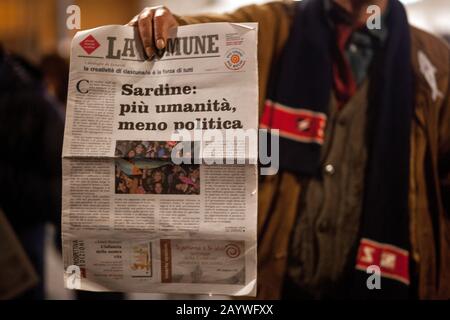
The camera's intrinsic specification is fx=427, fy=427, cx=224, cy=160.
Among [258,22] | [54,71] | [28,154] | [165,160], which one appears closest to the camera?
[165,160]

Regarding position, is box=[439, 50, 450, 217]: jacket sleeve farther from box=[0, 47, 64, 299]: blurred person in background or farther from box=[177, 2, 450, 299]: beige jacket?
box=[0, 47, 64, 299]: blurred person in background

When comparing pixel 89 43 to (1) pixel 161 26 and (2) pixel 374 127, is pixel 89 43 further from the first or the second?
(2) pixel 374 127

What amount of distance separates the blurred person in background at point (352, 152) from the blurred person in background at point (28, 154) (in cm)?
64

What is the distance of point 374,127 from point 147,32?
0.45m

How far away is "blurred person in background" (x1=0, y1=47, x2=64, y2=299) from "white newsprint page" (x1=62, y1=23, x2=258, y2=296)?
1.84ft

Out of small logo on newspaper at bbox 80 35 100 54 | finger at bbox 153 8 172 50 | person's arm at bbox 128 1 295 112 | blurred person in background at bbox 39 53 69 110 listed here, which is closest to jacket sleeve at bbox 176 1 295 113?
person's arm at bbox 128 1 295 112

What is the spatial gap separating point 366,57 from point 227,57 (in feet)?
1.12

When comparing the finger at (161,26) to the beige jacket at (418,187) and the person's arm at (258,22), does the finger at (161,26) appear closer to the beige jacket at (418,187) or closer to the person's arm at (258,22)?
the person's arm at (258,22)

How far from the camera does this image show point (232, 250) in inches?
23.8

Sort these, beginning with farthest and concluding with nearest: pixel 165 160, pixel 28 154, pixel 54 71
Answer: pixel 54 71
pixel 28 154
pixel 165 160

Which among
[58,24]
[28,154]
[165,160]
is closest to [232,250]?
[165,160]

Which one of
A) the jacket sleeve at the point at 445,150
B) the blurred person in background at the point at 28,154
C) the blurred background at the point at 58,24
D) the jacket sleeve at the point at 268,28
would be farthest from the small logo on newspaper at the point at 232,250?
the blurred person in background at the point at 28,154

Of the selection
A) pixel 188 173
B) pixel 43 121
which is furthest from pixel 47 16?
pixel 188 173

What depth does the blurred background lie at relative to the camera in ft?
2.87
